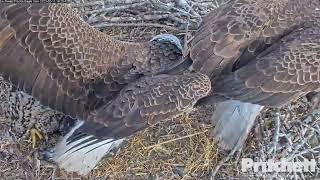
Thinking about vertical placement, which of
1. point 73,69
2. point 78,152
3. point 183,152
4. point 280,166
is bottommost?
point 280,166

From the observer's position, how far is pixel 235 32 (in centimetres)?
304

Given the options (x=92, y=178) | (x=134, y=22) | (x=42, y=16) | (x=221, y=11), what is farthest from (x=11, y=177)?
(x=221, y=11)

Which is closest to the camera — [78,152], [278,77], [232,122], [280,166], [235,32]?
[278,77]

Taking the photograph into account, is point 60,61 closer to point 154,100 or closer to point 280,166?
point 154,100

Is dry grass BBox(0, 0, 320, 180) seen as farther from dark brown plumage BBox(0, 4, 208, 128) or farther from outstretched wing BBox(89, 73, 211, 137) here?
outstretched wing BBox(89, 73, 211, 137)

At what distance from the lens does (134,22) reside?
156 inches

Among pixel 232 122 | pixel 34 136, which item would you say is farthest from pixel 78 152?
pixel 232 122

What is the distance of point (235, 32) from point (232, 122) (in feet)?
2.70

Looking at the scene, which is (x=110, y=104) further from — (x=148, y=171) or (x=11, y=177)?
(x=11, y=177)

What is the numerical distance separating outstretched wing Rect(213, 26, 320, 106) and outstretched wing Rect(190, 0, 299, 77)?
0.36 ft

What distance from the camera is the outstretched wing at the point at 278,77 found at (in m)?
2.91

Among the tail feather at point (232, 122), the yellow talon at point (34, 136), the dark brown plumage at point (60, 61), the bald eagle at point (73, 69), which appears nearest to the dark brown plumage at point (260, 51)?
the bald eagle at point (73, 69)

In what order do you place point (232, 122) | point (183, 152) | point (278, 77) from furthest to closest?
1. point (232, 122)
2. point (183, 152)
3. point (278, 77)

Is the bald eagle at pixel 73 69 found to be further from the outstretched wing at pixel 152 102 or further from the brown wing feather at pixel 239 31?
the brown wing feather at pixel 239 31
